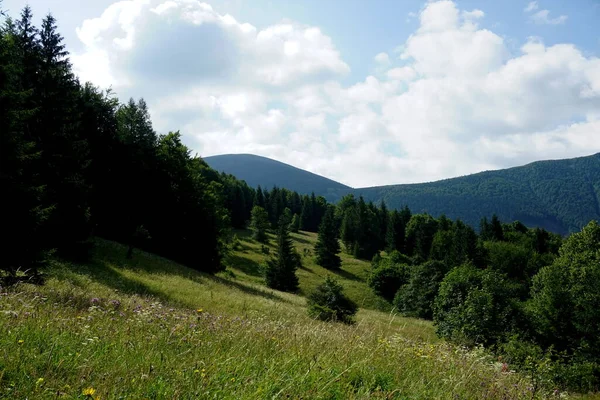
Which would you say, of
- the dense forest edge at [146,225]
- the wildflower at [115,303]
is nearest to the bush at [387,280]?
the dense forest edge at [146,225]

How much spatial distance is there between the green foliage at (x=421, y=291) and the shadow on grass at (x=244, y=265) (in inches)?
856

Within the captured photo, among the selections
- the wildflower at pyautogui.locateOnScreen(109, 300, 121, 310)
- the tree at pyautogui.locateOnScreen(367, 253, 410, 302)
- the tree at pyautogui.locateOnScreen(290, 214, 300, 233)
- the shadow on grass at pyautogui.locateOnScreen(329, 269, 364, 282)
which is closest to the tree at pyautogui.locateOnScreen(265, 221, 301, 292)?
the tree at pyautogui.locateOnScreen(367, 253, 410, 302)

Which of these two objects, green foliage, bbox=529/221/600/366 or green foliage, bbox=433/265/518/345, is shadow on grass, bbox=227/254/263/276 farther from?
green foliage, bbox=529/221/600/366

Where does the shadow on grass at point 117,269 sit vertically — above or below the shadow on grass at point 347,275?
above

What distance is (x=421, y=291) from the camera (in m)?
55.0

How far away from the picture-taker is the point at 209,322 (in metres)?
5.71

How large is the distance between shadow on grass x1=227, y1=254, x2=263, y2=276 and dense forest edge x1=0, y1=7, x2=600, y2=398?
8.25 m

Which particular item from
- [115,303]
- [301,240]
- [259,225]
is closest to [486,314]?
[115,303]

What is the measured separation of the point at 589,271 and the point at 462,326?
13495mm

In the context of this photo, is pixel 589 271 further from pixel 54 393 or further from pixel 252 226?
pixel 252 226

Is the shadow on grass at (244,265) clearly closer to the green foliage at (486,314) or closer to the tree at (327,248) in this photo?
the tree at (327,248)

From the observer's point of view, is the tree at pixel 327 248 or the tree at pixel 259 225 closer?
the tree at pixel 327 248

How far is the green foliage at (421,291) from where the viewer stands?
53812 mm

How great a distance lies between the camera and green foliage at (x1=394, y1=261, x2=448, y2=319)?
5381 cm
